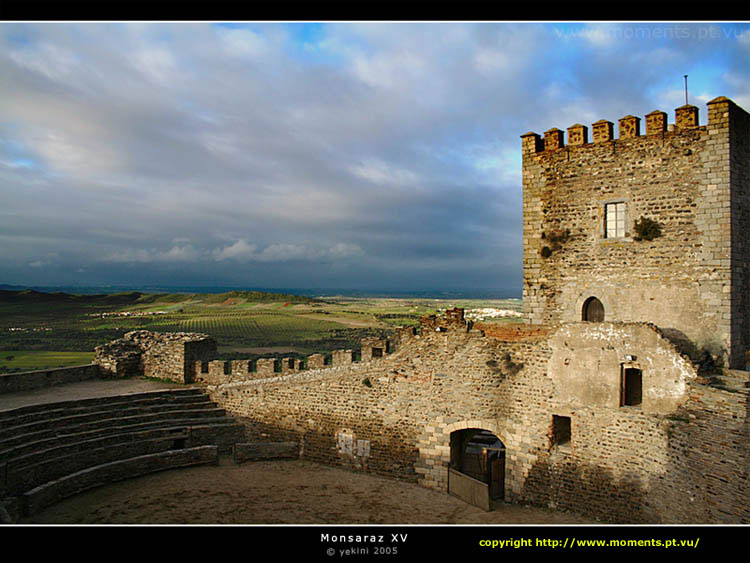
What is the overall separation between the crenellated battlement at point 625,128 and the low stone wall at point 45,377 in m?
17.5

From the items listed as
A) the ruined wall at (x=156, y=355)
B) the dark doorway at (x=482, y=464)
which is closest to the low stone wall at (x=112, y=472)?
the ruined wall at (x=156, y=355)

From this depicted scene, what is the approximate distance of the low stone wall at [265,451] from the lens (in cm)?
1520

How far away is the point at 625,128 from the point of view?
42.8ft

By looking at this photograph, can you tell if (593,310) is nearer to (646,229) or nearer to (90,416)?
(646,229)

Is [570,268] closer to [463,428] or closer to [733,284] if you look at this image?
[733,284]

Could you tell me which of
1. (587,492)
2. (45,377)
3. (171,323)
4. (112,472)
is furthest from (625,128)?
(171,323)

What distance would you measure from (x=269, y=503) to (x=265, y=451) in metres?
3.41

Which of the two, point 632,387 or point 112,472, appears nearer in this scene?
point 632,387

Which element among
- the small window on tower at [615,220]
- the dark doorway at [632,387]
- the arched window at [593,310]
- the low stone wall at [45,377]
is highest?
the small window on tower at [615,220]

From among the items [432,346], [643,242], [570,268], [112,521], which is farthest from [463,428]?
[112,521]

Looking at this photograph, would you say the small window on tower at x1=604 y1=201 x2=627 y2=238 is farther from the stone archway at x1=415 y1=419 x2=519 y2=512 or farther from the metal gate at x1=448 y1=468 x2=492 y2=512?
the metal gate at x1=448 y1=468 x2=492 y2=512

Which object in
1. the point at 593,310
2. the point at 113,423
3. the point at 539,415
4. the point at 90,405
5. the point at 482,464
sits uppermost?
the point at 593,310

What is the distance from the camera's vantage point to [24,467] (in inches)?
464

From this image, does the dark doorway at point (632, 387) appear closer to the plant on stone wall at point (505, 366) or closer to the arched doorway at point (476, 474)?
the plant on stone wall at point (505, 366)
